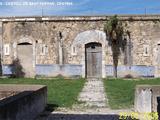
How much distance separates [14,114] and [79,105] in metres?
5.09

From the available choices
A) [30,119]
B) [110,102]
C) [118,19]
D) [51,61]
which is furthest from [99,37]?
[30,119]

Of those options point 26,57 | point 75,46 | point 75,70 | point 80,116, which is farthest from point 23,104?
point 26,57

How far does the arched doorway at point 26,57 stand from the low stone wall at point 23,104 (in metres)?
13.3

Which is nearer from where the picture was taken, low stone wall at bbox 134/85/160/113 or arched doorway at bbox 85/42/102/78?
low stone wall at bbox 134/85/160/113

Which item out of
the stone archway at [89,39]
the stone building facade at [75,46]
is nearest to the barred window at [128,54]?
the stone building facade at [75,46]

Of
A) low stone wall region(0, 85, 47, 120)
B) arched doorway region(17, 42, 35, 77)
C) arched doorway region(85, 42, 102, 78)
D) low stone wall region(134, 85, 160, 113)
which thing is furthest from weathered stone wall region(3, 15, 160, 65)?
low stone wall region(134, 85, 160, 113)

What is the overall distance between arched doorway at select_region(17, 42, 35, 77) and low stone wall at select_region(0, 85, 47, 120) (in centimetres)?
1334

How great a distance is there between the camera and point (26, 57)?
24.5 m

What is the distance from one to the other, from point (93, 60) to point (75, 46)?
1.33 meters

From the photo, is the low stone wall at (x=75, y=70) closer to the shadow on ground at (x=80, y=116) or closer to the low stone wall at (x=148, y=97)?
the low stone wall at (x=148, y=97)

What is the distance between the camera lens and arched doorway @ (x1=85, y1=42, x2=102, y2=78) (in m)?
24.2

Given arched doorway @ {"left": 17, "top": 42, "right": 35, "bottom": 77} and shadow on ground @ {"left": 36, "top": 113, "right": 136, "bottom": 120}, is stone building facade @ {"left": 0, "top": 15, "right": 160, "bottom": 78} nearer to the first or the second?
arched doorway @ {"left": 17, "top": 42, "right": 35, "bottom": 77}

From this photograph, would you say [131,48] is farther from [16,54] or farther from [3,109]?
[3,109]

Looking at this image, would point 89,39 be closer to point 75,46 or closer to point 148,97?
point 75,46
